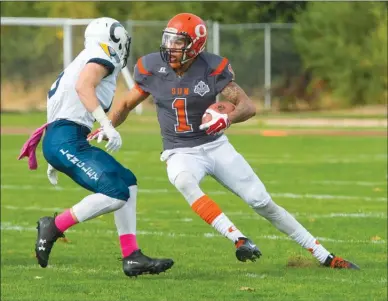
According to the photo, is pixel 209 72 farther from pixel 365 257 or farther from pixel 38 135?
pixel 365 257

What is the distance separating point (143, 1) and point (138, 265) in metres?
32.6

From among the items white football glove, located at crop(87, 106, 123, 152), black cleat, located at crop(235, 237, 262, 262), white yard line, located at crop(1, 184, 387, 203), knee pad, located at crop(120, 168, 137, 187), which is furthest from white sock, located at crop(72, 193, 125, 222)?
white yard line, located at crop(1, 184, 387, 203)

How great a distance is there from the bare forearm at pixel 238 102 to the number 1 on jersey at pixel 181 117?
28 cm

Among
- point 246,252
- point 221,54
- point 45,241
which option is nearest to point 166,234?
point 45,241

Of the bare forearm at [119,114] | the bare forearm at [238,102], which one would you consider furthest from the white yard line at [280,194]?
the bare forearm at [119,114]

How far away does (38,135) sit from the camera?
8.33 metres

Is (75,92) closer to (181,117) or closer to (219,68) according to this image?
(181,117)

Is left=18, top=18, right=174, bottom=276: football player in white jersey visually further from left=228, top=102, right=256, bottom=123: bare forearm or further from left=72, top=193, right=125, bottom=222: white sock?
left=228, top=102, right=256, bottom=123: bare forearm

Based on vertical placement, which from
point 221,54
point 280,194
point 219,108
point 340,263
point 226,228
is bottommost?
point 221,54

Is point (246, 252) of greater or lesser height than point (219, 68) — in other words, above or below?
below

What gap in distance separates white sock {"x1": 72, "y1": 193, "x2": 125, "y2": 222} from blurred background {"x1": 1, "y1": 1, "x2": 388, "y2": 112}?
2491 centimetres

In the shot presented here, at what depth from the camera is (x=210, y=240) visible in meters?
10.3

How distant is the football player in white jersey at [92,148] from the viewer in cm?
791

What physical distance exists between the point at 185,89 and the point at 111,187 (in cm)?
90
